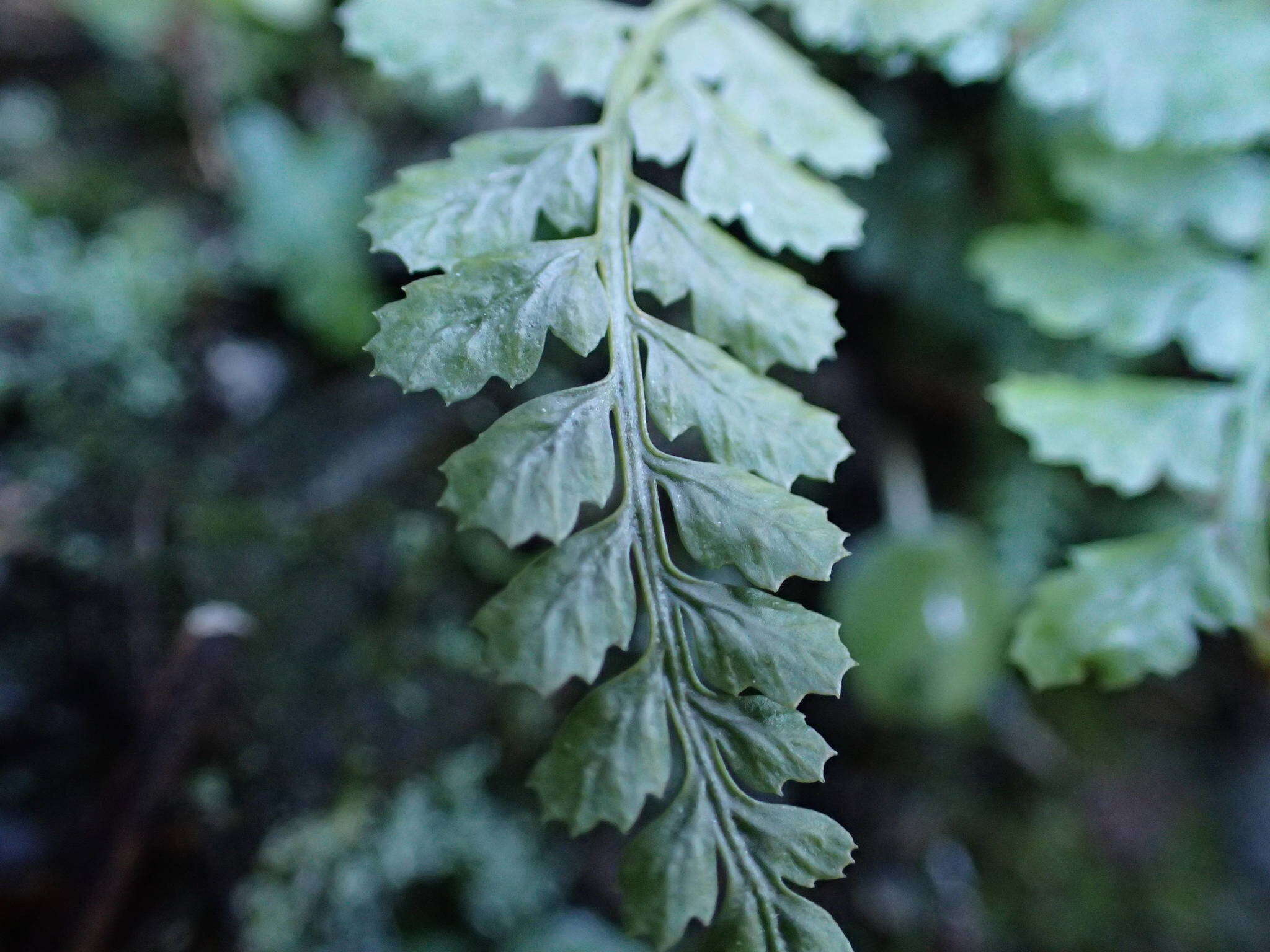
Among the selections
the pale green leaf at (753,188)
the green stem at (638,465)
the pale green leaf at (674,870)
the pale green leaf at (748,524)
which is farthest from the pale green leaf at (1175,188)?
the pale green leaf at (674,870)

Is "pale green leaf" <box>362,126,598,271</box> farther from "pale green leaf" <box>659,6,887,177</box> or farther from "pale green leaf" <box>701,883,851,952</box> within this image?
"pale green leaf" <box>701,883,851,952</box>

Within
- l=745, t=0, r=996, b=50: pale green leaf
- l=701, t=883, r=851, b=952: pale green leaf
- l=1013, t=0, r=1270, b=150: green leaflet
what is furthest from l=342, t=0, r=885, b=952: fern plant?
l=1013, t=0, r=1270, b=150: green leaflet

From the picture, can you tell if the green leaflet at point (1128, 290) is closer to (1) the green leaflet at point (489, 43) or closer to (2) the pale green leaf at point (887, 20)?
(2) the pale green leaf at point (887, 20)

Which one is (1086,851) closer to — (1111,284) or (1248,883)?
(1248,883)

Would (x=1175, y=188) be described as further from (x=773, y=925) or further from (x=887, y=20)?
(x=773, y=925)

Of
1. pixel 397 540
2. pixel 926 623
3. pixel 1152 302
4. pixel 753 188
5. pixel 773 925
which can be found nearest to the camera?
pixel 773 925

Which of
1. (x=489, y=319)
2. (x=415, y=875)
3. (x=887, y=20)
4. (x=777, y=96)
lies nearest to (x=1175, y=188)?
(x=887, y=20)
